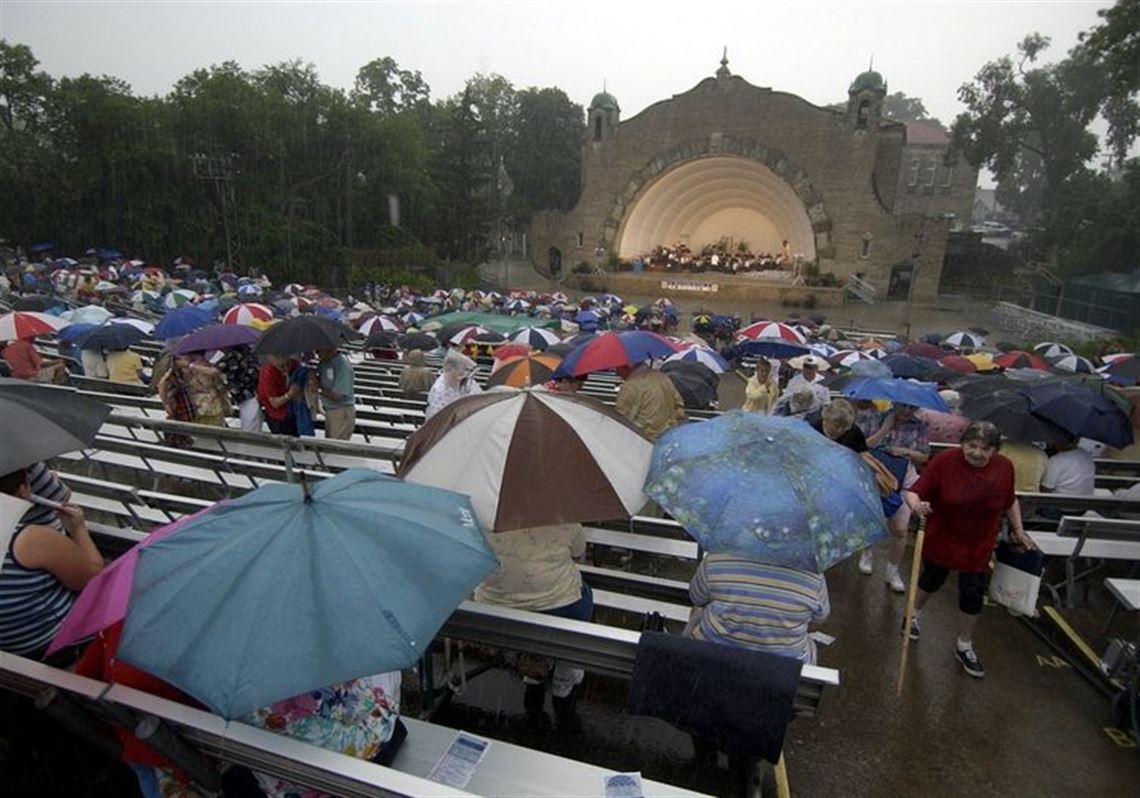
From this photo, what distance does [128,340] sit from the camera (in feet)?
25.2

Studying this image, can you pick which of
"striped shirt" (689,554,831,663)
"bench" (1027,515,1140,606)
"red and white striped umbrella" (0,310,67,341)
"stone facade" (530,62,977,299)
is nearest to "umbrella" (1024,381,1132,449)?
"bench" (1027,515,1140,606)

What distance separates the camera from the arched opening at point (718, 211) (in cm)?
3650

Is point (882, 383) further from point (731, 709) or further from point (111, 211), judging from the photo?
point (111, 211)

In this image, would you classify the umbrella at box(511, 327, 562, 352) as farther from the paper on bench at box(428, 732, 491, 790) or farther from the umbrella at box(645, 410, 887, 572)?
the paper on bench at box(428, 732, 491, 790)

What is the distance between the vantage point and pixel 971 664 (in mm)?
3729

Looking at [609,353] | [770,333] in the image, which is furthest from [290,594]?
[770,333]

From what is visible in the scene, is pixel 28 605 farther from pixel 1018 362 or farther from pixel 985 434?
pixel 1018 362

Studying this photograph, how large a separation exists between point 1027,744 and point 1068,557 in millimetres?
1851

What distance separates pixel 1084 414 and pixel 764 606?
3.87m

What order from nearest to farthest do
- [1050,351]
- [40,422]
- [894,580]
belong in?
[40,422], [894,580], [1050,351]

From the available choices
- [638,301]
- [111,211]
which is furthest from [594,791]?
[111,211]

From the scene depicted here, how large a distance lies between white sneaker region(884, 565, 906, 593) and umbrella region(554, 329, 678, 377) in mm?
2579

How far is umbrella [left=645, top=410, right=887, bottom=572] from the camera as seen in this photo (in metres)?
2.39

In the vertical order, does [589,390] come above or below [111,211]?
below
